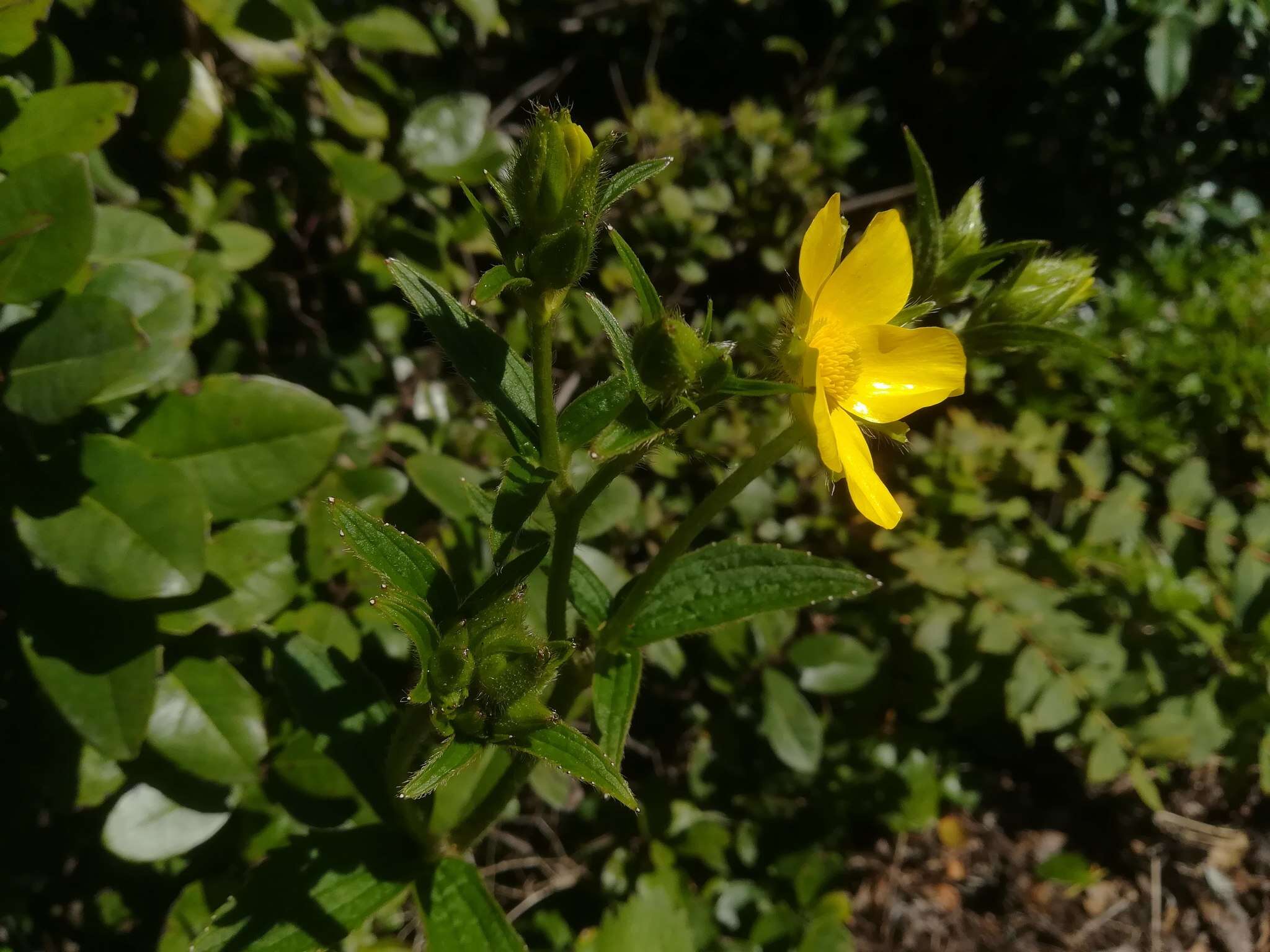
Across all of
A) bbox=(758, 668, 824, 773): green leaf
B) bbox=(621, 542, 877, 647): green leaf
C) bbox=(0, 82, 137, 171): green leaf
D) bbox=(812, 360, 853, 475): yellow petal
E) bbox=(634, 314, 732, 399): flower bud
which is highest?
bbox=(0, 82, 137, 171): green leaf

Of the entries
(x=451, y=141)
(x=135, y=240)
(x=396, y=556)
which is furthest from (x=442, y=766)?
(x=451, y=141)

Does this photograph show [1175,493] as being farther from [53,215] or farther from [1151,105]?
[53,215]

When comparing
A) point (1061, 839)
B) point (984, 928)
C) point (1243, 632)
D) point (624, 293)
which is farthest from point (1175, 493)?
point (624, 293)

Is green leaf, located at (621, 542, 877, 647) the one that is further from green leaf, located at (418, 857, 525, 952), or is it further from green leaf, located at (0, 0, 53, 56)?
green leaf, located at (0, 0, 53, 56)

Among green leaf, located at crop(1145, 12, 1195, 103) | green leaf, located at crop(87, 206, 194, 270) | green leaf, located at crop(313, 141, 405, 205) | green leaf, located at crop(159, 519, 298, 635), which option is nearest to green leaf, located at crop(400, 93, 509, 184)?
green leaf, located at crop(313, 141, 405, 205)

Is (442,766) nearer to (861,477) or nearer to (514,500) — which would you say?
(514,500)

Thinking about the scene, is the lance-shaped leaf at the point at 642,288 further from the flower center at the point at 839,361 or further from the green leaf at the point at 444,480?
the green leaf at the point at 444,480
